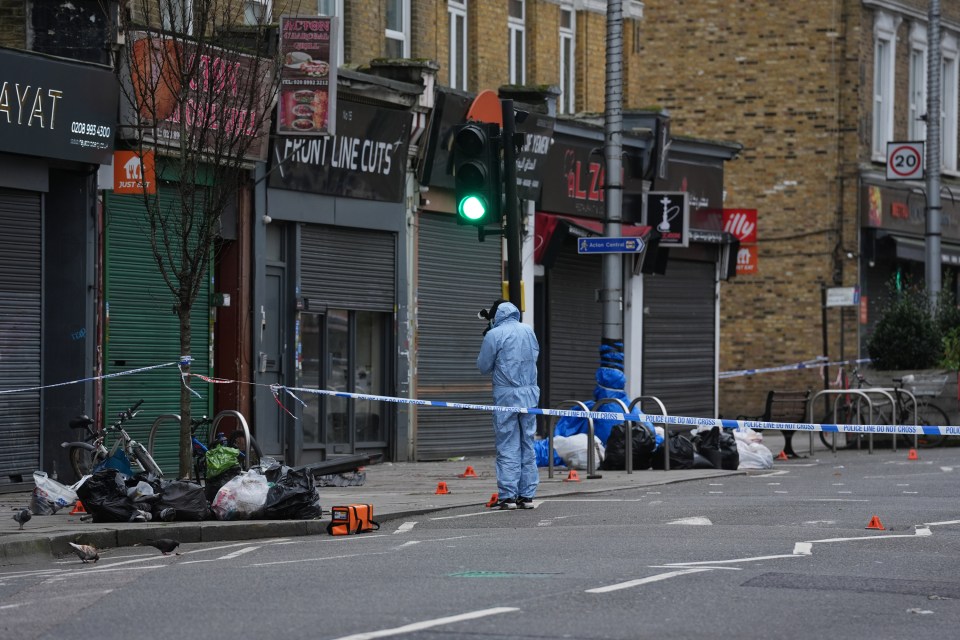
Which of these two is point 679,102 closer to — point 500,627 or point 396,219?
point 396,219

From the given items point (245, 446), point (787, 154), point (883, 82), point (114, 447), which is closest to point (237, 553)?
point (114, 447)

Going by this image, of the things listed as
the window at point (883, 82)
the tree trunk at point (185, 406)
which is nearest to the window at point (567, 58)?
the window at point (883, 82)

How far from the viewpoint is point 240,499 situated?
551 inches

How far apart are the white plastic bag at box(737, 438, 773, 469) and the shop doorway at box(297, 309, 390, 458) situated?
181 inches

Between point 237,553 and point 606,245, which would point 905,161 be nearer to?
point 606,245

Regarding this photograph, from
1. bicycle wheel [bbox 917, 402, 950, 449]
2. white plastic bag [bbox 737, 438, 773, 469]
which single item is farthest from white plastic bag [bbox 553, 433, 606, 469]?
bicycle wheel [bbox 917, 402, 950, 449]

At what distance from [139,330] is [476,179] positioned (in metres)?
4.57

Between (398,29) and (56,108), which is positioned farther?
(398,29)

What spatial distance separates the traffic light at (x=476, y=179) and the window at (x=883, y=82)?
21.6 m

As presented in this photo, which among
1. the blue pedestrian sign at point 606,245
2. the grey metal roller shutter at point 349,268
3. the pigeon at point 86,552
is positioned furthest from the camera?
the grey metal roller shutter at point 349,268

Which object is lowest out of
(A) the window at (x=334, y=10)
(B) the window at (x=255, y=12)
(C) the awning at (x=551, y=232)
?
(C) the awning at (x=551, y=232)

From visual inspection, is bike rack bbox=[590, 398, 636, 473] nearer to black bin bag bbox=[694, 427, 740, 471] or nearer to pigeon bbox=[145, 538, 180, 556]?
black bin bag bbox=[694, 427, 740, 471]

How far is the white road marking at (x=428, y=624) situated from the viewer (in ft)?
25.6

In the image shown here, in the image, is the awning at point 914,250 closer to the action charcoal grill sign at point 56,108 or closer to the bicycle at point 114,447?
the action charcoal grill sign at point 56,108
